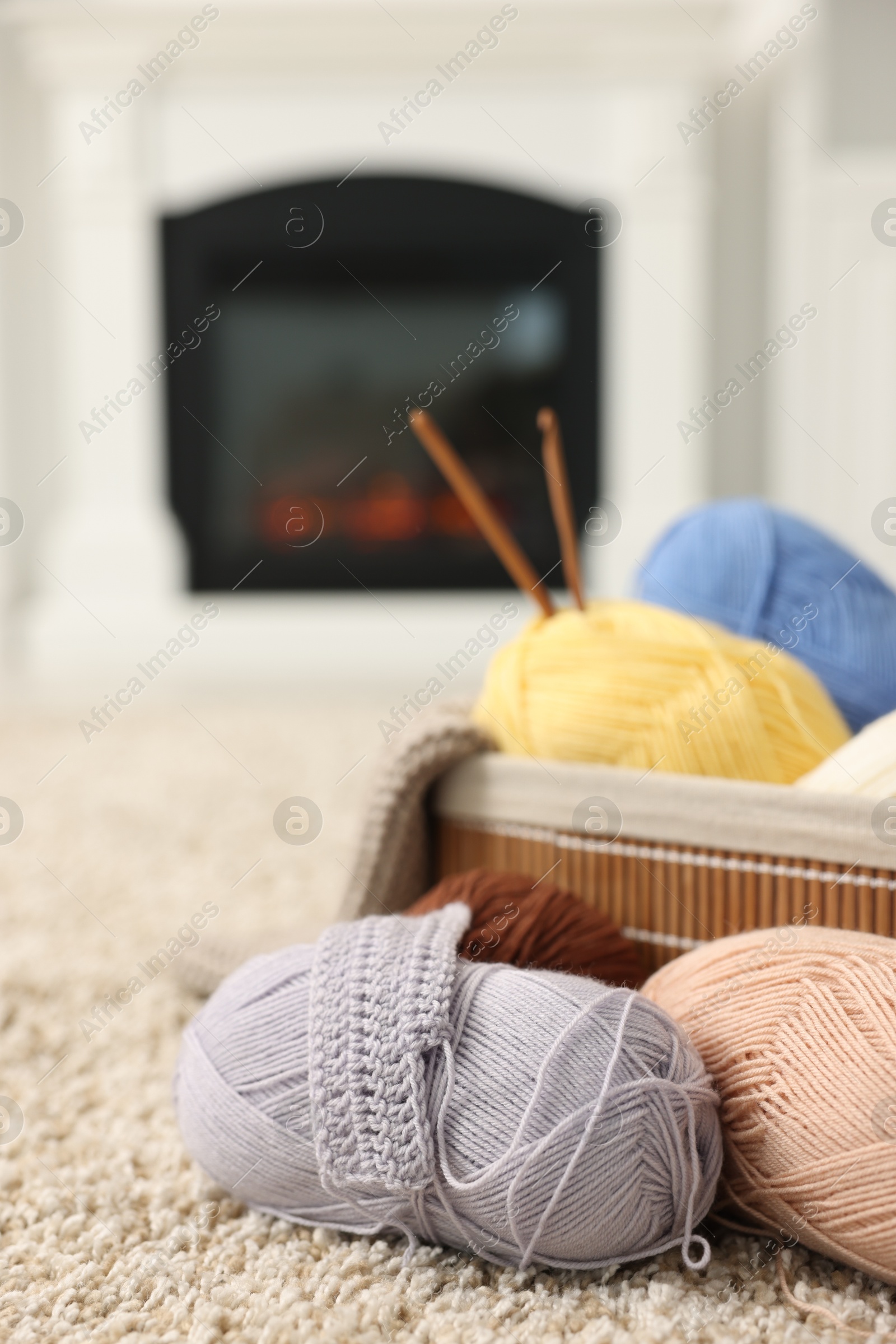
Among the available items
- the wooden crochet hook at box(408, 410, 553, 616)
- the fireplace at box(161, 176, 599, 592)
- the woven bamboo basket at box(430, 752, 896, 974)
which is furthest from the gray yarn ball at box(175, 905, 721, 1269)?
the fireplace at box(161, 176, 599, 592)

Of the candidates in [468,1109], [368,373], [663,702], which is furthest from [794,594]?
[368,373]

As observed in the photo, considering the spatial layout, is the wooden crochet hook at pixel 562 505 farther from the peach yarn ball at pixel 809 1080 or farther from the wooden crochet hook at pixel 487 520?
the peach yarn ball at pixel 809 1080

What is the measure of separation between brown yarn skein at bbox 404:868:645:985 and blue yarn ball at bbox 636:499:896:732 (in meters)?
0.32

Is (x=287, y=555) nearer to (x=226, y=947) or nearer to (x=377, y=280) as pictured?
(x=377, y=280)

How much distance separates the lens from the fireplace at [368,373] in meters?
2.89

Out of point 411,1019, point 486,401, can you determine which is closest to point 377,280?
point 486,401

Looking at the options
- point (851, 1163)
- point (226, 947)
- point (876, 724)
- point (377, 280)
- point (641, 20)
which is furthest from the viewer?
point (377, 280)

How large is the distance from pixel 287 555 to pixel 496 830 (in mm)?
2261

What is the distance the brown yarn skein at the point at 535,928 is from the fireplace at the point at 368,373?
7.53 ft

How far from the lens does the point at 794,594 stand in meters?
0.98

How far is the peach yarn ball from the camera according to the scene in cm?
58

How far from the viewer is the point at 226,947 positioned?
40.1 inches

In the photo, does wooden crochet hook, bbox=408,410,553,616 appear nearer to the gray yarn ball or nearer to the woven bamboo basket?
the woven bamboo basket

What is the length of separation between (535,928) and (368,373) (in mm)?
2522
